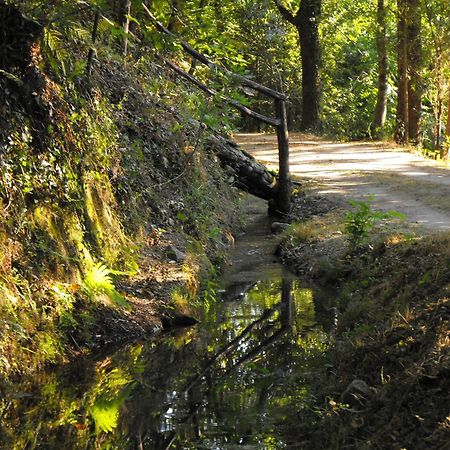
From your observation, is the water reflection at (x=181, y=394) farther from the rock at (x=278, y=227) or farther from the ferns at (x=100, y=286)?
the rock at (x=278, y=227)

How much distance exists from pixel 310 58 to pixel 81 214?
70.7 ft

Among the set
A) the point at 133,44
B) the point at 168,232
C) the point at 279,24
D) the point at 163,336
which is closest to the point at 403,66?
the point at 279,24

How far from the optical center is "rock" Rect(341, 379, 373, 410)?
228 inches

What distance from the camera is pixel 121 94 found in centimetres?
1190

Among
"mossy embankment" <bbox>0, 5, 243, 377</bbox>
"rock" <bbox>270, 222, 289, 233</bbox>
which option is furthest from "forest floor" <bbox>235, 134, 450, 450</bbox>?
"mossy embankment" <bbox>0, 5, 243, 377</bbox>

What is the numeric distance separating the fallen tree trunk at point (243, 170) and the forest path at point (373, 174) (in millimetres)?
1367

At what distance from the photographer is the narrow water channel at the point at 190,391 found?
5844 mm

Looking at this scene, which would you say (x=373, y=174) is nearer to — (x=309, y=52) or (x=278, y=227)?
(x=278, y=227)

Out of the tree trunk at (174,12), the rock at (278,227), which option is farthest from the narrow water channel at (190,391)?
the rock at (278,227)

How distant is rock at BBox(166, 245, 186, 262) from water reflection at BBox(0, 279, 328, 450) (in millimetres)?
1457

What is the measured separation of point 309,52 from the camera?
2881 cm

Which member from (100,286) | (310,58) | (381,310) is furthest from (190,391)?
(310,58)

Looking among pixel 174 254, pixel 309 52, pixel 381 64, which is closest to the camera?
pixel 174 254

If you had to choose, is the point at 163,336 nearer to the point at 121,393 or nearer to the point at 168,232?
the point at 121,393
